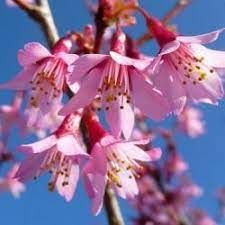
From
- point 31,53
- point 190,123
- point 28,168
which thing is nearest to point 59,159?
point 28,168

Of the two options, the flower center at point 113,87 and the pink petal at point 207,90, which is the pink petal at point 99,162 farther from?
the pink petal at point 207,90

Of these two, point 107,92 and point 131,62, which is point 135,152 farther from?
point 131,62

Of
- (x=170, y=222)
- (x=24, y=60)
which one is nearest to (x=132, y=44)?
(x=24, y=60)

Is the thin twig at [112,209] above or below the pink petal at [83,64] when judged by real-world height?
below

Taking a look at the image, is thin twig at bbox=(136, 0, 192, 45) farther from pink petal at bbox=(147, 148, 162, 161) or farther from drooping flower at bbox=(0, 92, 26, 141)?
drooping flower at bbox=(0, 92, 26, 141)

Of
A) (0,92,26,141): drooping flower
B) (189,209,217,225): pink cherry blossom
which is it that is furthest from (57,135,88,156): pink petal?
(189,209,217,225): pink cherry blossom

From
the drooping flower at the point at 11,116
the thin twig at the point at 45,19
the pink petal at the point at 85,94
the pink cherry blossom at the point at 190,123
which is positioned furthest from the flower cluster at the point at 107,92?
the pink cherry blossom at the point at 190,123
